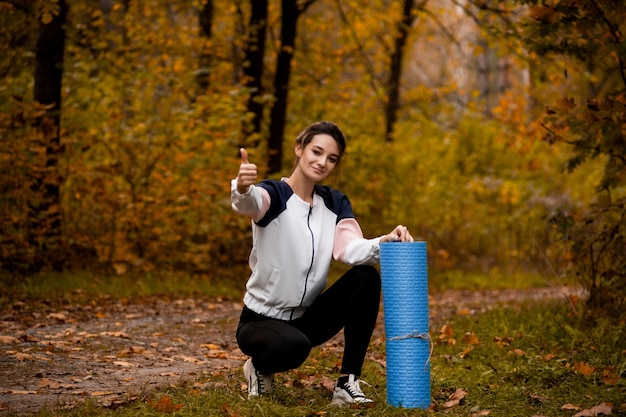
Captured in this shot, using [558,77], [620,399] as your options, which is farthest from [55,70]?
[620,399]

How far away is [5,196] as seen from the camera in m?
8.27

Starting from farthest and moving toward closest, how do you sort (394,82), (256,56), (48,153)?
(394,82), (256,56), (48,153)

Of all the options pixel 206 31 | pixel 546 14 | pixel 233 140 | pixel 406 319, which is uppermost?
pixel 206 31

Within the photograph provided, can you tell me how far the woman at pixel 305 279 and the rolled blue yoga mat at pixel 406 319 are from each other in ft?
0.41

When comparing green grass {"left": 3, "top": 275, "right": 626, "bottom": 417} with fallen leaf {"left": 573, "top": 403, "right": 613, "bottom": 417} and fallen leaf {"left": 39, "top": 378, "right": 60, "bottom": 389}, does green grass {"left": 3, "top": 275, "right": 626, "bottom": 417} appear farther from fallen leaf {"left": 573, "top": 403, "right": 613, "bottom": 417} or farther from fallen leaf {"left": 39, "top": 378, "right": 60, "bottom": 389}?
fallen leaf {"left": 39, "top": 378, "right": 60, "bottom": 389}

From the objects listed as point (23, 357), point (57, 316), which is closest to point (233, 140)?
point (57, 316)

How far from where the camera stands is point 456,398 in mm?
4156

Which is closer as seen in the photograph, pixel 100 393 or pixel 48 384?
pixel 100 393

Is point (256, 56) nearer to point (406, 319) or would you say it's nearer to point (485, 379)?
point (485, 379)

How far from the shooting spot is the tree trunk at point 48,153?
8.59m

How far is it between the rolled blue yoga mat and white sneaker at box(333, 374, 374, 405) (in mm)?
164

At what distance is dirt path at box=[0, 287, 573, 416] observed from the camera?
422cm

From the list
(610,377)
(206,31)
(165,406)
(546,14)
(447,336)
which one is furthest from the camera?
(206,31)

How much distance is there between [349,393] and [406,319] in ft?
1.65
